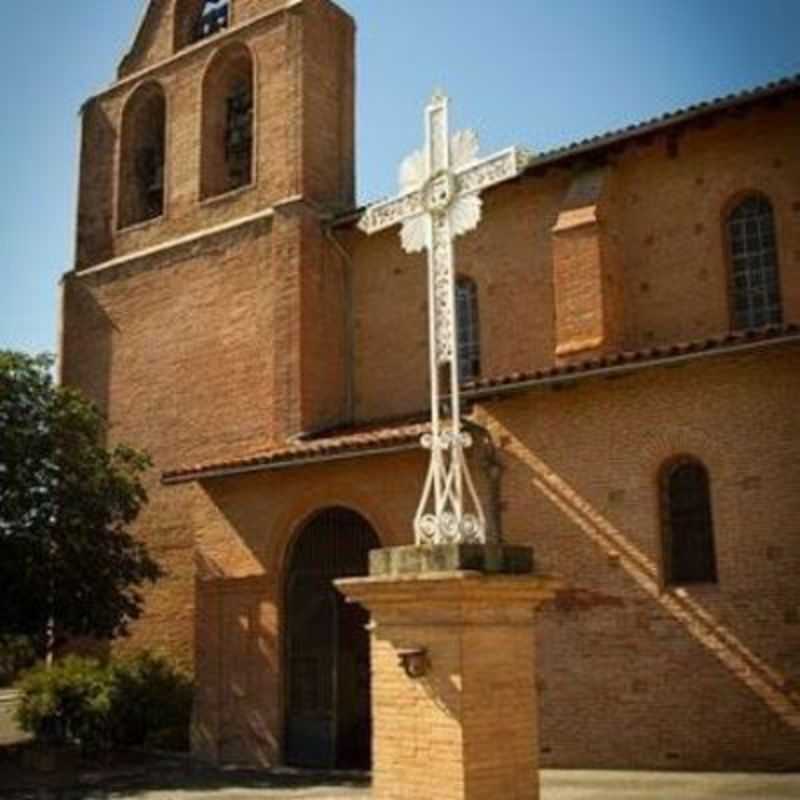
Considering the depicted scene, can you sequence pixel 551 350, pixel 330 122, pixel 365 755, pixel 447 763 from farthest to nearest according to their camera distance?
pixel 330 122, pixel 551 350, pixel 365 755, pixel 447 763

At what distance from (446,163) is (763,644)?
6.85m

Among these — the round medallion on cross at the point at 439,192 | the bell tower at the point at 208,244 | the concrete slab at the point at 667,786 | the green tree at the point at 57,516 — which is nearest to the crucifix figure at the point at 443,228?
the round medallion on cross at the point at 439,192

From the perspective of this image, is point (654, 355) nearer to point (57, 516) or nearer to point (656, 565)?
point (656, 565)

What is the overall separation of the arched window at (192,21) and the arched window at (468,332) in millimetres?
9224

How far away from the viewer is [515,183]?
1797 centimetres

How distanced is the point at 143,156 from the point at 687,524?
15.8m

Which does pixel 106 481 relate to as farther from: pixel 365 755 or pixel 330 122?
pixel 330 122

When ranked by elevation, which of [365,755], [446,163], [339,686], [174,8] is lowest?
[365,755]

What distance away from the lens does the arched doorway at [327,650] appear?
15797 mm

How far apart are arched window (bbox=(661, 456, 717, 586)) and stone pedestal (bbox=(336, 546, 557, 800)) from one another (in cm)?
603

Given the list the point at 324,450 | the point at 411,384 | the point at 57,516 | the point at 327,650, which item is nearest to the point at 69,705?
the point at 57,516

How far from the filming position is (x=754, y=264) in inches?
626

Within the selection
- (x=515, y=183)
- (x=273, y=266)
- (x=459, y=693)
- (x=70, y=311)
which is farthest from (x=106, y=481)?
(x=459, y=693)

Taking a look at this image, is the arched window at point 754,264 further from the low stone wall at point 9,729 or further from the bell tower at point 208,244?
the low stone wall at point 9,729
